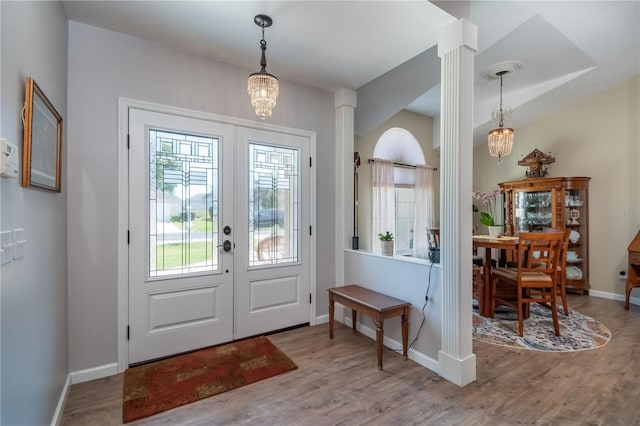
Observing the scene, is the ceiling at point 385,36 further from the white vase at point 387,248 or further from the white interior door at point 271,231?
the white vase at point 387,248

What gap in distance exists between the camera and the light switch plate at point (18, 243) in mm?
1243

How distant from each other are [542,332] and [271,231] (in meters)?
3.00

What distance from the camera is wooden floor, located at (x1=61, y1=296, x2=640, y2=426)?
6.11ft

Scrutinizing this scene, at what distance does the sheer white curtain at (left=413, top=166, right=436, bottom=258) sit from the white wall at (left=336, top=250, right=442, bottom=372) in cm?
242

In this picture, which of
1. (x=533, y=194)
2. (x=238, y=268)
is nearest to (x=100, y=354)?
(x=238, y=268)

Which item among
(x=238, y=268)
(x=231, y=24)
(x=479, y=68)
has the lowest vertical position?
(x=238, y=268)

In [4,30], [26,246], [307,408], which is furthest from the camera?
[307,408]

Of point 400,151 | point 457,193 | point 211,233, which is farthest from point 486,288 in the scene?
point 211,233

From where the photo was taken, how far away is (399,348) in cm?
273

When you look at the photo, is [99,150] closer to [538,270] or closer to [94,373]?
[94,373]

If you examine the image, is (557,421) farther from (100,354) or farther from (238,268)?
(100,354)

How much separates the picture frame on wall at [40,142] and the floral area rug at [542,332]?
363cm

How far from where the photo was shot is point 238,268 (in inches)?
115

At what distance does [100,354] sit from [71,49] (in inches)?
91.0
